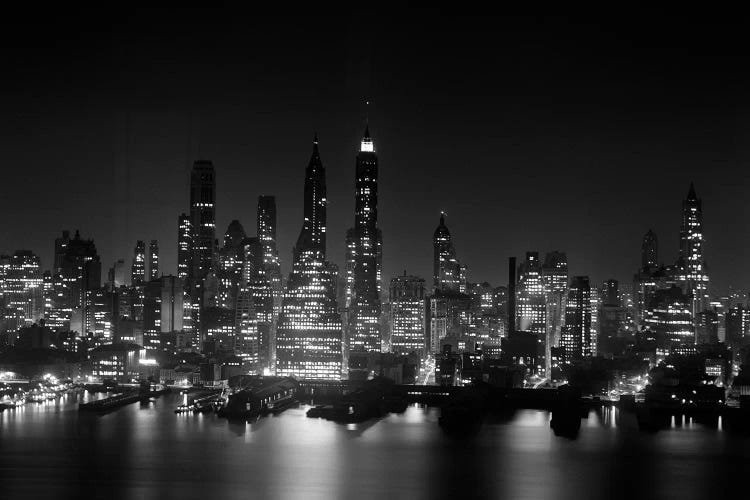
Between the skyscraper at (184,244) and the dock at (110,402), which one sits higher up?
the skyscraper at (184,244)

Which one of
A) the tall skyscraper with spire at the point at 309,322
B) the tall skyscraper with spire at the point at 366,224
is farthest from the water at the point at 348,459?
the tall skyscraper with spire at the point at 366,224

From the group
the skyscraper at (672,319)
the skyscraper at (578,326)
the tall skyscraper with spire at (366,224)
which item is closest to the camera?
the skyscraper at (578,326)

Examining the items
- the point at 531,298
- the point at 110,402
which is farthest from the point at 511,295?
the point at 110,402

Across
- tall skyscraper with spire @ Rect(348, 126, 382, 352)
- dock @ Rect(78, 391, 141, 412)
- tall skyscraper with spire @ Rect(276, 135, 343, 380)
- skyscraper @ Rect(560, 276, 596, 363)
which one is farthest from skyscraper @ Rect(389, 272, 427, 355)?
dock @ Rect(78, 391, 141, 412)

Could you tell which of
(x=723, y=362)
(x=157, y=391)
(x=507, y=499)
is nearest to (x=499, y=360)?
(x=723, y=362)

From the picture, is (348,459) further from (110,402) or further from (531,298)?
(531,298)

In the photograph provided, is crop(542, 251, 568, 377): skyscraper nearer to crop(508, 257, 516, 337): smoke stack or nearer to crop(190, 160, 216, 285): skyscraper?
crop(508, 257, 516, 337): smoke stack

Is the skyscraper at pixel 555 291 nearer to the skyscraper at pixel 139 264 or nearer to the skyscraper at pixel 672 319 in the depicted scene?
the skyscraper at pixel 672 319
